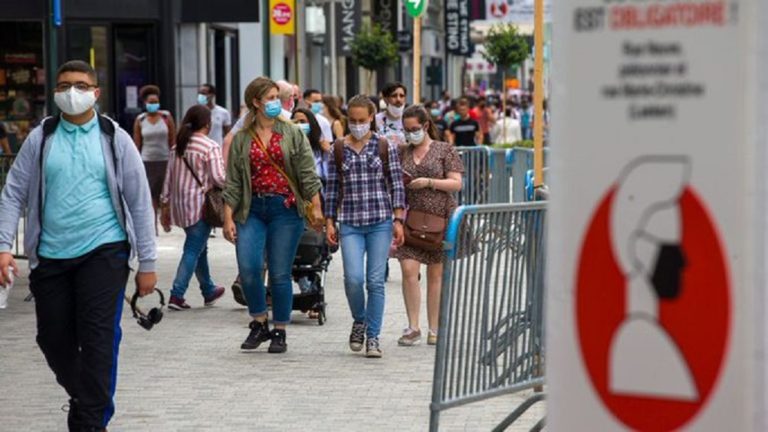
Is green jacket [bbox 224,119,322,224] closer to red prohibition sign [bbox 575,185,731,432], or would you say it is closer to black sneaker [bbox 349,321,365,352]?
black sneaker [bbox 349,321,365,352]

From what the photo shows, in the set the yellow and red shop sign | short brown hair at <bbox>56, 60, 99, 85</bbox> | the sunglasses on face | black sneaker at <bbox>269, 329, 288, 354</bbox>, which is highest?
the yellow and red shop sign

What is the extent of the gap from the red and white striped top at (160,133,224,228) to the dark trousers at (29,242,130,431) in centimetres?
627

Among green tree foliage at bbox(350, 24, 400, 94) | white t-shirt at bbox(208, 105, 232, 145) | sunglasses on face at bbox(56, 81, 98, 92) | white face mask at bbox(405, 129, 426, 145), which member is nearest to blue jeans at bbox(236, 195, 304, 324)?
white face mask at bbox(405, 129, 426, 145)

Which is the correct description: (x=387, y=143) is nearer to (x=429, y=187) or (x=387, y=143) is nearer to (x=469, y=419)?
(x=429, y=187)

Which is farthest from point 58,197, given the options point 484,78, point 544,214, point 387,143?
point 484,78

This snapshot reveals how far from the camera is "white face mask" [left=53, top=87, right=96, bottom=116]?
7.70 metres

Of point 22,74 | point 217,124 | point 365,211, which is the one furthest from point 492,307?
point 22,74

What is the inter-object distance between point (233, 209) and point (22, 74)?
18.9 meters

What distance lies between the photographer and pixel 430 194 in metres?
12.0

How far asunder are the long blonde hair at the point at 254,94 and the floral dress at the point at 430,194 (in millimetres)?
1167

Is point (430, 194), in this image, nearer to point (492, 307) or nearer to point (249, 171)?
point (249, 171)

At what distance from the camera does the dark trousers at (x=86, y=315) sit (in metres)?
7.70

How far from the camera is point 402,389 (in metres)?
10.1

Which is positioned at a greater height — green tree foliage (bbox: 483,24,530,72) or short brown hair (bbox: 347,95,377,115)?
green tree foliage (bbox: 483,24,530,72)
